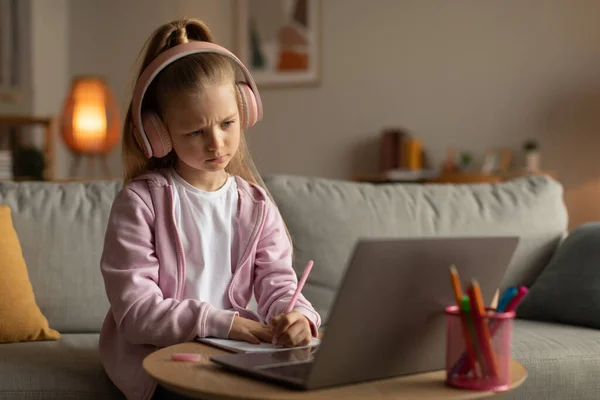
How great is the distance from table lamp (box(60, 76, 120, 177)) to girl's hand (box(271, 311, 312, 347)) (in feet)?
10.3

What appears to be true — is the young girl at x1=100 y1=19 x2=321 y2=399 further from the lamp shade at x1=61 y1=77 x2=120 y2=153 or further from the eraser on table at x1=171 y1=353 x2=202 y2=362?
the lamp shade at x1=61 y1=77 x2=120 y2=153

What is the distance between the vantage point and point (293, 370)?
42.3 inches

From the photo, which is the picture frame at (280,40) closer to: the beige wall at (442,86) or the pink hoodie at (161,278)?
the beige wall at (442,86)

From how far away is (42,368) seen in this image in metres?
1.68

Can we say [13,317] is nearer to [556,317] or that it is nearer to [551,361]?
[551,361]

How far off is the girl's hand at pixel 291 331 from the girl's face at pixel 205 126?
1.01 feet

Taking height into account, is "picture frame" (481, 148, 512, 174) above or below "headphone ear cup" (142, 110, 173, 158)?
below

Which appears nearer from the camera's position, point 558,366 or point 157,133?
point 157,133

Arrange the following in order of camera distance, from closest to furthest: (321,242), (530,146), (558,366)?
(558,366), (321,242), (530,146)

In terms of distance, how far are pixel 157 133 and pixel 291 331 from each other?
0.42 metres

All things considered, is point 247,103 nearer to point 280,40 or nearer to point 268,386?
point 268,386

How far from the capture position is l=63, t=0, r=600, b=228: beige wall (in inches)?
175

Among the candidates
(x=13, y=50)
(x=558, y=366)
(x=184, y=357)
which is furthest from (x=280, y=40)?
(x=184, y=357)

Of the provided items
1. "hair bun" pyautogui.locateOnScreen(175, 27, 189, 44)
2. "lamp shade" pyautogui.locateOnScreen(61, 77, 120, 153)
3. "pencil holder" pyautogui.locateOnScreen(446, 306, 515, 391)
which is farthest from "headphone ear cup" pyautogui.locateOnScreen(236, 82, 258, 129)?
"lamp shade" pyautogui.locateOnScreen(61, 77, 120, 153)
